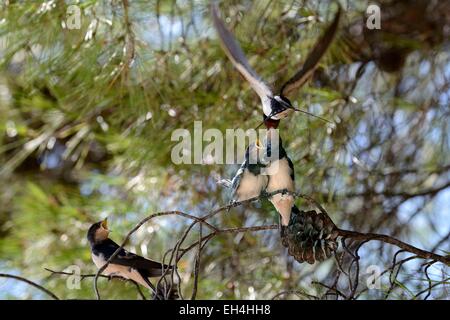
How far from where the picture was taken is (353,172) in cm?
210

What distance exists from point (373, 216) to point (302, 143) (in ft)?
0.92

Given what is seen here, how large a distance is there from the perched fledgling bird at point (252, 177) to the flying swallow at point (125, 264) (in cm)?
15

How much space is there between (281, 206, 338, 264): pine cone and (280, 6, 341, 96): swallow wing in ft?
0.79

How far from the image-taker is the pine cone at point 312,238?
117 centimetres

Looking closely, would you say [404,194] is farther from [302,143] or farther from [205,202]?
[205,202]

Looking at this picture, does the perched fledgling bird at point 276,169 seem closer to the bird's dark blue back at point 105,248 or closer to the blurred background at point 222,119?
the bird's dark blue back at point 105,248

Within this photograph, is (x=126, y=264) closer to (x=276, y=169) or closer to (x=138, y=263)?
(x=138, y=263)

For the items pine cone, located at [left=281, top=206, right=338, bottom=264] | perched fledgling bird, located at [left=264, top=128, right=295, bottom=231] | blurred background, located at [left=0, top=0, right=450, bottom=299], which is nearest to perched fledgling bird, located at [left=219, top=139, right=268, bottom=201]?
perched fledgling bird, located at [left=264, top=128, right=295, bottom=231]

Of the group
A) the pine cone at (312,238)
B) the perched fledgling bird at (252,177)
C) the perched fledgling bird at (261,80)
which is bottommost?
the pine cone at (312,238)

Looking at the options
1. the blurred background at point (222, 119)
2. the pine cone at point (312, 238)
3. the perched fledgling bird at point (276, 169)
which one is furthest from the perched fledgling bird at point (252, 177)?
the blurred background at point (222, 119)

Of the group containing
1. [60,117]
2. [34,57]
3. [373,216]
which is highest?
[60,117]

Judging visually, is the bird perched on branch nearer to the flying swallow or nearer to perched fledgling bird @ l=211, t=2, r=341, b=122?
the flying swallow

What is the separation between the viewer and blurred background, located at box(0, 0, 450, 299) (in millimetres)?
1814
